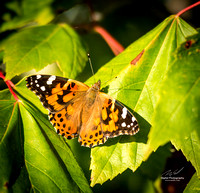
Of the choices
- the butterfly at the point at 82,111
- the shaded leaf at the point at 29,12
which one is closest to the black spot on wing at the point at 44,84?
the butterfly at the point at 82,111

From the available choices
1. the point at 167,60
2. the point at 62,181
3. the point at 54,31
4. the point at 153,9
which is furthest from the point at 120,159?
the point at 153,9

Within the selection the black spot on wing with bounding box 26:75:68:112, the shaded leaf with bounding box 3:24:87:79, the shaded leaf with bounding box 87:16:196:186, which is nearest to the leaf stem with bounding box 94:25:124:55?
the shaded leaf with bounding box 3:24:87:79

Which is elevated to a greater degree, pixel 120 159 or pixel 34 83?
pixel 34 83

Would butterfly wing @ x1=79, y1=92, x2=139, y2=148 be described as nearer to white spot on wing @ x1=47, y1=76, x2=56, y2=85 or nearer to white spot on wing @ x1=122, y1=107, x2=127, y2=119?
white spot on wing @ x1=122, y1=107, x2=127, y2=119

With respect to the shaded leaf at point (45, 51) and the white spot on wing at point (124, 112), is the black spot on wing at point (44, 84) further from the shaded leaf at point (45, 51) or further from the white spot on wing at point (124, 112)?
the white spot on wing at point (124, 112)

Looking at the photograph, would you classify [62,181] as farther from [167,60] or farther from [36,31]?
[36,31]

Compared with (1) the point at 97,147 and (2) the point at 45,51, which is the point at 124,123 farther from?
(2) the point at 45,51
